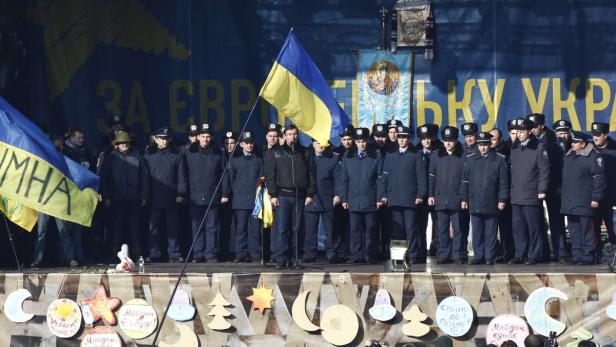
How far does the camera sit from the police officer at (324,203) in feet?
62.1

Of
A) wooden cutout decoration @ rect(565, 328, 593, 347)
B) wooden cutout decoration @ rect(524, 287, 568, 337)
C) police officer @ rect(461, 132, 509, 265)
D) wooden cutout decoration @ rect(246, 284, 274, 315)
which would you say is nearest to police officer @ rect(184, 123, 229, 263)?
police officer @ rect(461, 132, 509, 265)

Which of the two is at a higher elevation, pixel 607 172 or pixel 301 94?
pixel 301 94

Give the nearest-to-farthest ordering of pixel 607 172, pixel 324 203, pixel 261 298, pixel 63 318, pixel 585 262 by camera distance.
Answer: pixel 261 298 < pixel 63 318 < pixel 585 262 < pixel 607 172 < pixel 324 203

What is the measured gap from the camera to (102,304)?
Answer: 53.3ft

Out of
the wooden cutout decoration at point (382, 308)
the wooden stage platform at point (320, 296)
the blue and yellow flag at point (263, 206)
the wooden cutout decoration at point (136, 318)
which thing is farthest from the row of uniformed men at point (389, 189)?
the wooden cutout decoration at point (382, 308)

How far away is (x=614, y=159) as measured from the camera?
18.2 meters

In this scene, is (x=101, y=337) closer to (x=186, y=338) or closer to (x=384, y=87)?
(x=186, y=338)

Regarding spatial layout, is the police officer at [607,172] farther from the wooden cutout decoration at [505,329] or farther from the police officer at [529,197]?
the wooden cutout decoration at [505,329]

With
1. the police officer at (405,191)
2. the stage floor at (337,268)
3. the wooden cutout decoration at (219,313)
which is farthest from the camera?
the police officer at (405,191)

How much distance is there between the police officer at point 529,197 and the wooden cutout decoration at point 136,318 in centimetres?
453

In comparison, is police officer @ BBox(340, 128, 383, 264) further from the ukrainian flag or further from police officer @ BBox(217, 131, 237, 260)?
the ukrainian flag

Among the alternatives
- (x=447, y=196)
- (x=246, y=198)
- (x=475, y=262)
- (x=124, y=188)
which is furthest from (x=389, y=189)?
(x=124, y=188)

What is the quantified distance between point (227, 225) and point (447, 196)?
3.13 m

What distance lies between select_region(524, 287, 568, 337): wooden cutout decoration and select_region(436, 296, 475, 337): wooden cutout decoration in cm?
58
